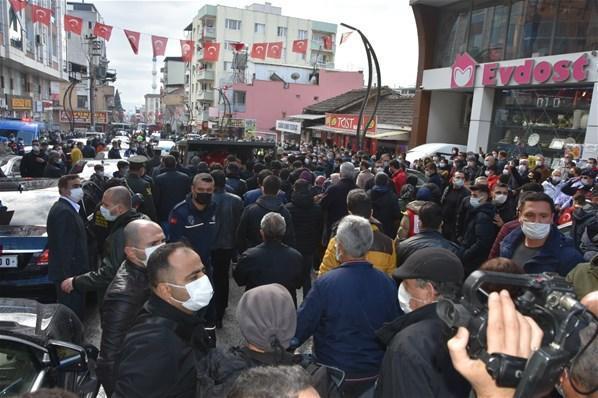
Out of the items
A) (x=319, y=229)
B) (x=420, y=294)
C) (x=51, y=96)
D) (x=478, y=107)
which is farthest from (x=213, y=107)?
→ (x=420, y=294)

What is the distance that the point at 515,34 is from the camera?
18.3 m

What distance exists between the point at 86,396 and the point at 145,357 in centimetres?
168

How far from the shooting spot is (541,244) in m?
3.96

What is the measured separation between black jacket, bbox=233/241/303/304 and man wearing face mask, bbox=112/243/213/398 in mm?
1523

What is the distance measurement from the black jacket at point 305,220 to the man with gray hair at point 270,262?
1731mm

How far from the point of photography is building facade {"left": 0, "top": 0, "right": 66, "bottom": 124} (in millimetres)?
30020

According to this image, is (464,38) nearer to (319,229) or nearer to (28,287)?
(319,229)

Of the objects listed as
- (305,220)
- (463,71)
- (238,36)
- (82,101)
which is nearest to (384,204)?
(305,220)

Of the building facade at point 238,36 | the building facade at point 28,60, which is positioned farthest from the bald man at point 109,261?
the building facade at point 238,36

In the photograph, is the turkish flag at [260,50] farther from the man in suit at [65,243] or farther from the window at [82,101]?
the window at [82,101]

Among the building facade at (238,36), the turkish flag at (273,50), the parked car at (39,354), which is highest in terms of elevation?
the building facade at (238,36)

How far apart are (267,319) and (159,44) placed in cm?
2153

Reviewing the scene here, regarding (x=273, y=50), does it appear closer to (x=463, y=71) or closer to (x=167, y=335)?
(x=463, y=71)

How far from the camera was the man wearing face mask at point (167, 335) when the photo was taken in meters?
2.14
